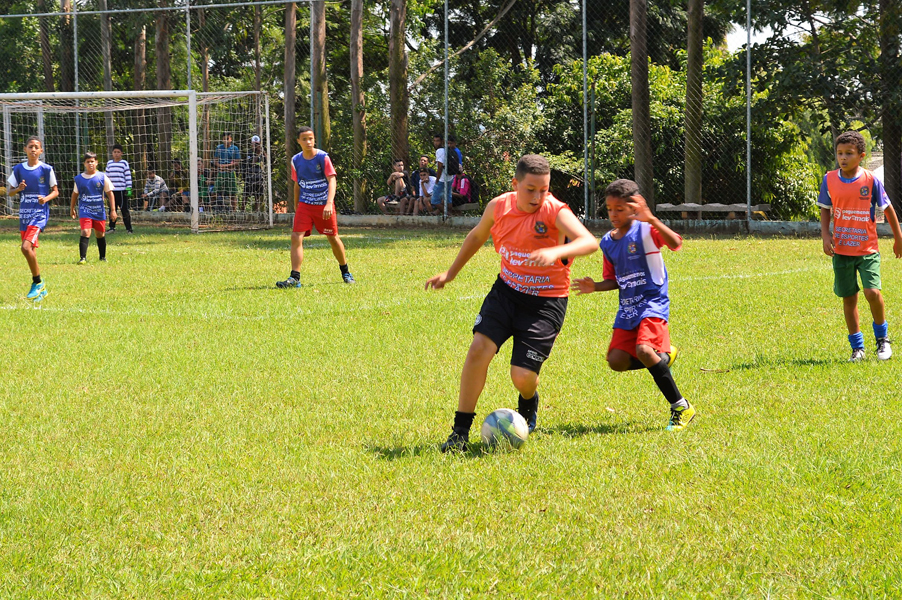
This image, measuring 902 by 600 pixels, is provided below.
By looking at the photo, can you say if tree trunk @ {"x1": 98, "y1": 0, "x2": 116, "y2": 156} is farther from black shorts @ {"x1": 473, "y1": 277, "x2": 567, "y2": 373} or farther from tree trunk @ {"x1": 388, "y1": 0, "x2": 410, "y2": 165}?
black shorts @ {"x1": 473, "y1": 277, "x2": 567, "y2": 373}

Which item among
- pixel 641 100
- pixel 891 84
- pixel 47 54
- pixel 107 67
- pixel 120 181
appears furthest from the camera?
pixel 47 54

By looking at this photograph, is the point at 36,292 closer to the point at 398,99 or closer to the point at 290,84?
the point at 398,99

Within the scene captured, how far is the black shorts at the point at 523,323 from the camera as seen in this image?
546 centimetres

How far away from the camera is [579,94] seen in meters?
25.2

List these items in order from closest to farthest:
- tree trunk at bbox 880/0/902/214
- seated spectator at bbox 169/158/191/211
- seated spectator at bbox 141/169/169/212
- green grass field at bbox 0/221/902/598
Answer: green grass field at bbox 0/221/902/598 → tree trunk at bbox 880/0/902/214 → seated spectator at bbox 169/158/191/211 → seated spectator at bbox 141/169/169/212

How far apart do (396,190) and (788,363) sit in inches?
648

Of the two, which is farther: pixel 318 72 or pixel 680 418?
pixel 318 72

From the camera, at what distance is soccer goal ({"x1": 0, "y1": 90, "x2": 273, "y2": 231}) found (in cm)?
2375

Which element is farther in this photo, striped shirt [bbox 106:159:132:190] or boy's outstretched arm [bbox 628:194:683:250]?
striped shirt [bbox 106:159:132:190]

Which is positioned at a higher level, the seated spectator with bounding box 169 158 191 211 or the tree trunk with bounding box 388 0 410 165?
the tree trunk with bounding box 388 0 410 165

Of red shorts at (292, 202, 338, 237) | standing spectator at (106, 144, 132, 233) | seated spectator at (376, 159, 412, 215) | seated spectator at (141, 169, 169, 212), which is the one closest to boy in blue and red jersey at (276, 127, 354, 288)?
red shorts at (292, 202, 338, 237)

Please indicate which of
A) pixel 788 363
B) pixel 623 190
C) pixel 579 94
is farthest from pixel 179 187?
pixel 623 190

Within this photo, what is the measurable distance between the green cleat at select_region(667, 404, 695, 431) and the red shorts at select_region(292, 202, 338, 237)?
25.1ft

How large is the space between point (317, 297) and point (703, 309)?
4173 millimetres
